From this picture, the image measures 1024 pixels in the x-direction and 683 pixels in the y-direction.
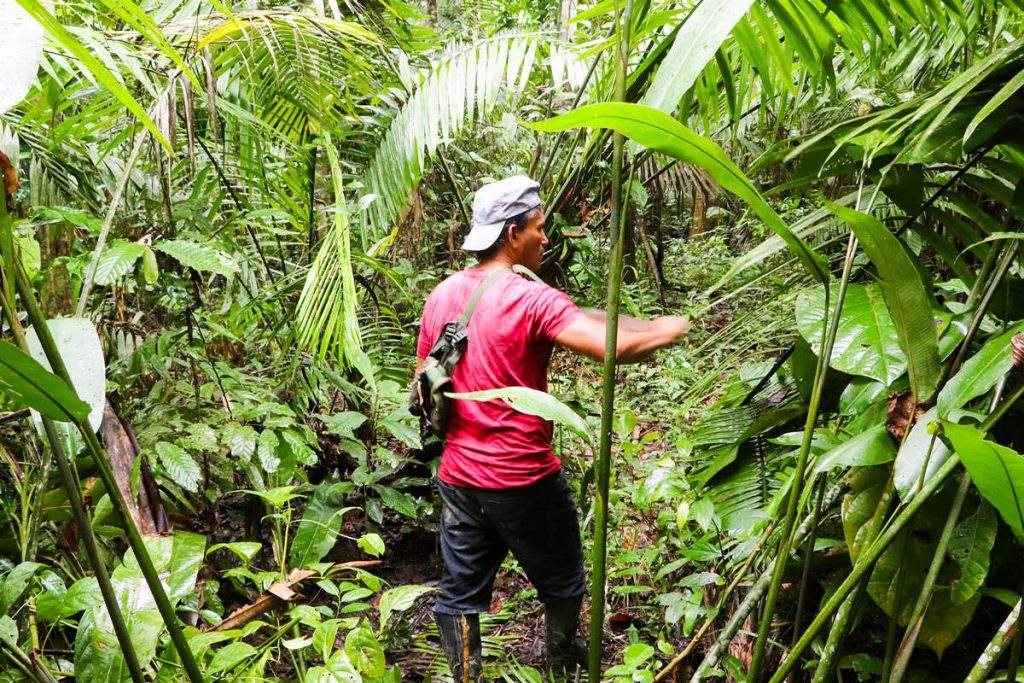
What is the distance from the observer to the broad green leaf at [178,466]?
1.83 metres

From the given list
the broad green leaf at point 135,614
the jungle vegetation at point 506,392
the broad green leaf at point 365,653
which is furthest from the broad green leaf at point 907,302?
the broad green leaf at point 135,614

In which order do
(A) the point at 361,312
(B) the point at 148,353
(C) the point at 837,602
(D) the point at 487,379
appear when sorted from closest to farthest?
(C) the point at 837,602 → (D) the point at 487,379 → (B) the point at 148,353 → (A) the point at 361,312

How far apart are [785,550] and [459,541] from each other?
1419 millimetres

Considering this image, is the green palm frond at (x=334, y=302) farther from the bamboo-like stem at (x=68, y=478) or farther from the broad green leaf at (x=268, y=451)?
the bamboo-like stem at (x=68, y=478)

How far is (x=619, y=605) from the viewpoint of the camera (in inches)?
94.6

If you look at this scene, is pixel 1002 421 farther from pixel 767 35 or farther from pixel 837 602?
pixel 767 35

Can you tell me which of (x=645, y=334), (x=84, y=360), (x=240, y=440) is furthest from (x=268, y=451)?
(x=84, y=360)

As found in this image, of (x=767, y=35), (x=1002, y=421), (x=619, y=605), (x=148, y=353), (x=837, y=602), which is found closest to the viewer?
(x=837, y=602)

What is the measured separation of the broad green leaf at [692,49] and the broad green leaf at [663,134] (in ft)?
0.11

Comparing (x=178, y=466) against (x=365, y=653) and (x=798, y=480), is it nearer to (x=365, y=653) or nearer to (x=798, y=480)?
(x=365, y=653)

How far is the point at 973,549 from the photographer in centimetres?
93

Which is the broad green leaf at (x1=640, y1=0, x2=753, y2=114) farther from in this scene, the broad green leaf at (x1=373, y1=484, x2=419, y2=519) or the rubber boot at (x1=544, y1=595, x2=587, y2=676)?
the broad green leaf at (x1=373, y1=484, x2=419, y2=519)

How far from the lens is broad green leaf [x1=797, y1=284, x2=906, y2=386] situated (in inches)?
38.7

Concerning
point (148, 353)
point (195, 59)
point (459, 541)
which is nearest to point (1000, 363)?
point (459, 541)
